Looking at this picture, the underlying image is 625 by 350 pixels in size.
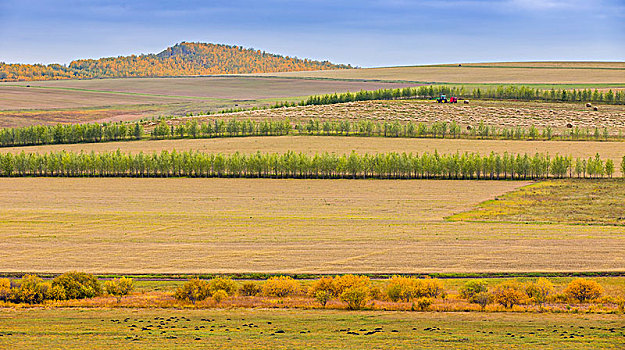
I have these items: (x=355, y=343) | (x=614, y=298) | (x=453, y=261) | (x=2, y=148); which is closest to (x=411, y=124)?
(x=2, y=148)

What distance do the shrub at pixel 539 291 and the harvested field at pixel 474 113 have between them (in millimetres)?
109520

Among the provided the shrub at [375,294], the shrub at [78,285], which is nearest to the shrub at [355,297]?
the shrub at [375,294]

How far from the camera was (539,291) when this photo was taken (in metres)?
57.1

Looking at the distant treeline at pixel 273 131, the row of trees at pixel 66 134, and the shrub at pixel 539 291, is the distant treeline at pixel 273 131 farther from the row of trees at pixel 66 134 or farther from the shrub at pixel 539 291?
the shrub at pixel 539 291

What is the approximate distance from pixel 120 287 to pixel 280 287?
42.0ft

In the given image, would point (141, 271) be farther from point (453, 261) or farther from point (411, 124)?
point (411, 124)

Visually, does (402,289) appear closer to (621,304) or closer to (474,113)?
(621,304)

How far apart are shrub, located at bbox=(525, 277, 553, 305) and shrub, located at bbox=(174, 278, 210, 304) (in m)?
24.8

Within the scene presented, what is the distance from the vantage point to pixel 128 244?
246 ft

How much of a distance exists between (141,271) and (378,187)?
5055cm

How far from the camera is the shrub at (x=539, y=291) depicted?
56.6 meters

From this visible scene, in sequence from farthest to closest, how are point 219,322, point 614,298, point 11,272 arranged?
point 11,272 < point 614,298 < point 219,322

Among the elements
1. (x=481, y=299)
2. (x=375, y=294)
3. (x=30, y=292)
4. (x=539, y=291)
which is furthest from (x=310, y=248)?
(x=30, y=292)

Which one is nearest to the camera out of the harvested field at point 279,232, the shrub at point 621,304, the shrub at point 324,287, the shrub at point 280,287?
the shrub at point 621,304
